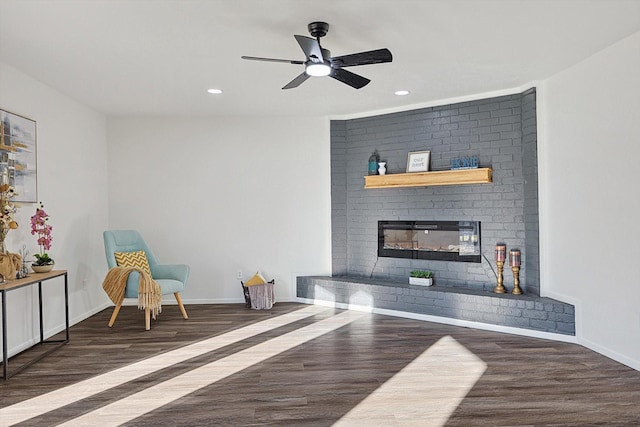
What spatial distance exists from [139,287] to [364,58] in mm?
3050

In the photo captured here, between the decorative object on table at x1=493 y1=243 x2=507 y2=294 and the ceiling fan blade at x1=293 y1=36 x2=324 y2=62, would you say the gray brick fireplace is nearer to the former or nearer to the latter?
the decorative object on table at x1=493 y1=243 x2=507 y2=294

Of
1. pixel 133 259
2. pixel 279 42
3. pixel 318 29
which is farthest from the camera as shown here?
pixel 133 259

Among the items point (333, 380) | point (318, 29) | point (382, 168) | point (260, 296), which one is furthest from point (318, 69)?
point (260, 296)

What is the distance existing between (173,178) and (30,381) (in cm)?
307

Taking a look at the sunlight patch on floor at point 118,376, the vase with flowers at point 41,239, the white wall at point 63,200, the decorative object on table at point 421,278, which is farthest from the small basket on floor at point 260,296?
the vase with flowers at point 41,239

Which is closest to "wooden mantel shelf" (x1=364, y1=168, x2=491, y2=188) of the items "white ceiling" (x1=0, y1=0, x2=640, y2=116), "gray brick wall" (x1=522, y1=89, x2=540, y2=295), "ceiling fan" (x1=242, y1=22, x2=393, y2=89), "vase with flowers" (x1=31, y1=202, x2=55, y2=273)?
"gray brick wall" (x1=522, y1=89, x2=540, y2=295)

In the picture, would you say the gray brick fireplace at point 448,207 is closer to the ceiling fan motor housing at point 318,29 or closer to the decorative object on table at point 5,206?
the ceiling fan motor housing at point 318,29

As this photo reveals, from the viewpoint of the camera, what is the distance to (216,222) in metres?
5.76

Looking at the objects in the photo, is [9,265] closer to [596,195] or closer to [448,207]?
[448,207]

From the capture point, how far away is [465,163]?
4863 millimetres

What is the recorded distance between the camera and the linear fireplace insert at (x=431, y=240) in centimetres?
490

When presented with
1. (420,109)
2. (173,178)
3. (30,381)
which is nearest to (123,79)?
(173,178)

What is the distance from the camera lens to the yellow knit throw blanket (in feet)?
14.4

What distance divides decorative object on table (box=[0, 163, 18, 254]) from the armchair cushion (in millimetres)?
1222
